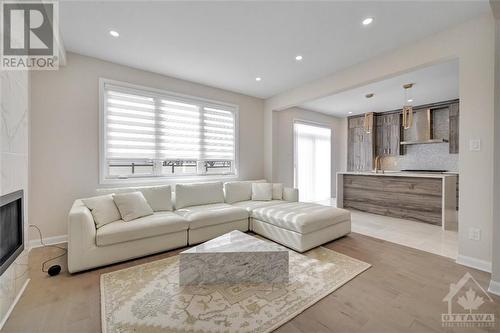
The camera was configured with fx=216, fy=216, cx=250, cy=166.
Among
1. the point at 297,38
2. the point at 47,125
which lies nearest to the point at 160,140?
the point at 47,125

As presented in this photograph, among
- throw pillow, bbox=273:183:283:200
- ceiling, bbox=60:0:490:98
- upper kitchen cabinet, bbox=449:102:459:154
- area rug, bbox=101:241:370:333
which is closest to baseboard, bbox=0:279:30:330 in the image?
area rug, bbox=101:241:370:333

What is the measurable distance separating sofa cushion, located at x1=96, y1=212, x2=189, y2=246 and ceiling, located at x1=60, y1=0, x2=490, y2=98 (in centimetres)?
234

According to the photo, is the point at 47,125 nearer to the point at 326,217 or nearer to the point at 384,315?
the point at 326,217

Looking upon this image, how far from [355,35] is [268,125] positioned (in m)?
2.84

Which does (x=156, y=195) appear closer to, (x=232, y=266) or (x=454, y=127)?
(x=232, y=266)

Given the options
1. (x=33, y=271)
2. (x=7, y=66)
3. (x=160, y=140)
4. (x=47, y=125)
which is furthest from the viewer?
(x=160, y=140)

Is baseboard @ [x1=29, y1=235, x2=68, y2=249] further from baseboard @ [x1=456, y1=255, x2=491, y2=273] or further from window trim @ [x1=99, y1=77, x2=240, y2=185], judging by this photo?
baseboard @ [x1=456, y1=255, x2=491, y2=273]

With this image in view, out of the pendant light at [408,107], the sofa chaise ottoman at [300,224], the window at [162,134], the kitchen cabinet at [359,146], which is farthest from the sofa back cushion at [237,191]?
the kitchen cabinet at [359,146]

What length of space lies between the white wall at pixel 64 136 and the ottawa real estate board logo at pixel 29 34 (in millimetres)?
211

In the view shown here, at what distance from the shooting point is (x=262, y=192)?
4.29m

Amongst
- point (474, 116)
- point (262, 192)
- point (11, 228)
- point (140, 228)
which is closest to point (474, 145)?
point (474, 116)

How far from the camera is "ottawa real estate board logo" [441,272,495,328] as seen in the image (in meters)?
1.57

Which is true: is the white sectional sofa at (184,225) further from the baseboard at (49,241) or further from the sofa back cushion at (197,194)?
the baseboard at (49,241)

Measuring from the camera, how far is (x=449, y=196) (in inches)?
157
